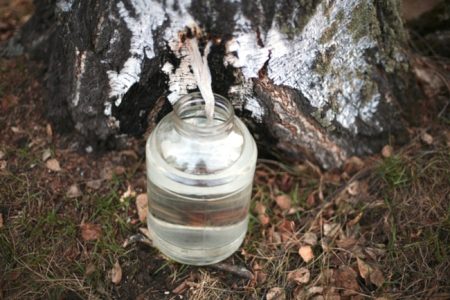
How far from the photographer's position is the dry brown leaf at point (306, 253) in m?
2.31

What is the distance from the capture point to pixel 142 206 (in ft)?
8.04

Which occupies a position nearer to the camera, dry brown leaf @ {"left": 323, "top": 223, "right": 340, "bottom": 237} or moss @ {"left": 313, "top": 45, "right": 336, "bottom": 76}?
moss @ {"left": 313, "top": 45, "right": 336, "bottom": 76}

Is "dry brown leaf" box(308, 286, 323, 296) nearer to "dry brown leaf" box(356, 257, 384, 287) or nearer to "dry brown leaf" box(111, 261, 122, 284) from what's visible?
"dry brown leaf" box(356, 257, 384, 287)

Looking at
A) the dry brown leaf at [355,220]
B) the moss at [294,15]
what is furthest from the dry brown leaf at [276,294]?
the moss at [294,15]

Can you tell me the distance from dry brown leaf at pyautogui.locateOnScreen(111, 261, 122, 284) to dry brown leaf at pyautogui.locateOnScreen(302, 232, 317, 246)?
813mm

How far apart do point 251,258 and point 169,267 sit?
0.36 meters

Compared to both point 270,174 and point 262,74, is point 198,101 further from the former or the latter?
point 270,174

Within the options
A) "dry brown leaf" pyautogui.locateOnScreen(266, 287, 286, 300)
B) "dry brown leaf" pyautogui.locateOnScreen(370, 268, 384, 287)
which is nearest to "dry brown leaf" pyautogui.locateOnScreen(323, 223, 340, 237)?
"dry brown leaf" pyautogui.locateOnScreen(370, 268, 384, 287)

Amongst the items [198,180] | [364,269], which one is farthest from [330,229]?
[198,180]

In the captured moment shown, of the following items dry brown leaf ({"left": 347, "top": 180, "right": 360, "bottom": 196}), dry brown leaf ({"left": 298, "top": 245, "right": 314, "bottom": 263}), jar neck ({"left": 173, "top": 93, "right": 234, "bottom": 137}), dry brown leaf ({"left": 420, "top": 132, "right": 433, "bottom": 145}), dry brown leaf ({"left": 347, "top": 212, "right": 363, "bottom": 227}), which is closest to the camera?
jar neck ({"left": 173, "top": 93, "right": 234, "bottom": 137})

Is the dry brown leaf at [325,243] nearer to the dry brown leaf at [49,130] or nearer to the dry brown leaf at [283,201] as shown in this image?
the dry brown leaf at [283,201]

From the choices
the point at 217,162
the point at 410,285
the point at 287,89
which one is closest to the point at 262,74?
the point at 287,89

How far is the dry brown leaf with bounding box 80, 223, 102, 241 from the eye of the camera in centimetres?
234

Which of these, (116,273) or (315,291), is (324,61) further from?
(116,273)
